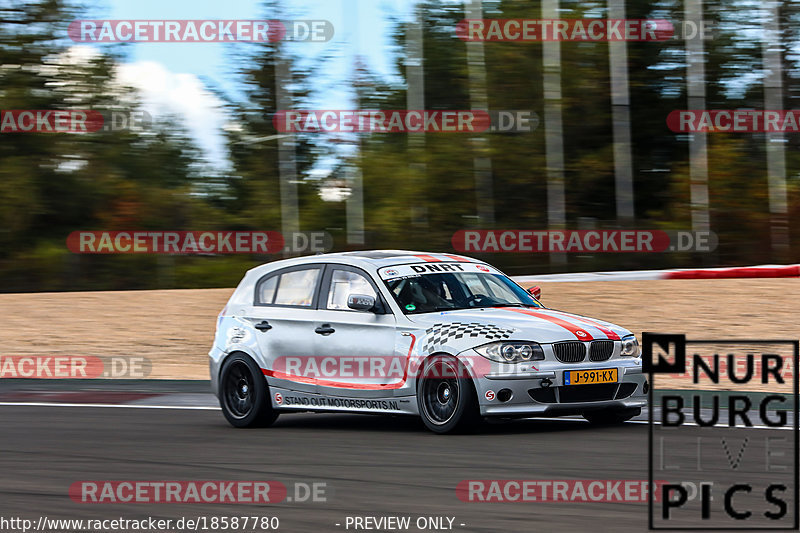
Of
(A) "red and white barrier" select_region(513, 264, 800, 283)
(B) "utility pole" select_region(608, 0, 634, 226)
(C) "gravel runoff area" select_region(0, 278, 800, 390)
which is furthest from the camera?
(B) "utility pole" select_region(608, 0, 634, 226)

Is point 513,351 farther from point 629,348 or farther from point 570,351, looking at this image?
point 629,348

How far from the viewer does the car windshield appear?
11.3 meters

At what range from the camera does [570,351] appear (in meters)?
10.5

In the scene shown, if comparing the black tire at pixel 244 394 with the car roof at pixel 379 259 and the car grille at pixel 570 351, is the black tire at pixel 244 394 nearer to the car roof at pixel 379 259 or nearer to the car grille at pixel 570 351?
the car roof at pixel 379 259

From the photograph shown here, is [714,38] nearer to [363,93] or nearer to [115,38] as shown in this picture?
[363,93]

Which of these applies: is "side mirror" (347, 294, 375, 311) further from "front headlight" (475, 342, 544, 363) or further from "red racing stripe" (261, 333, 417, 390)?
"front headlight" (475, 342, 544, 363)

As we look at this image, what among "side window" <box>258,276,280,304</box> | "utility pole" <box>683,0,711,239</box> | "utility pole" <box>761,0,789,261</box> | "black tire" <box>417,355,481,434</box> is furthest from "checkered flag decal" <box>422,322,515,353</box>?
"utility pole" <box>761,0,789,261</box>

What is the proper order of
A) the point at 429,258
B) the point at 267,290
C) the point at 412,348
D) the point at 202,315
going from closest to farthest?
the point at 412,348
the point at 429,258
the point at 267,290
the point at 202,315

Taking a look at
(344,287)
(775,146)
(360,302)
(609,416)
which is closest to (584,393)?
(609,416)

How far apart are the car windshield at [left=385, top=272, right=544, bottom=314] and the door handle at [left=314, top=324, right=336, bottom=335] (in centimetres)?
68

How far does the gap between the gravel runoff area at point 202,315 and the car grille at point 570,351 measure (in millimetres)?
8116

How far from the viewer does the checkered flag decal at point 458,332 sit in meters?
10.4

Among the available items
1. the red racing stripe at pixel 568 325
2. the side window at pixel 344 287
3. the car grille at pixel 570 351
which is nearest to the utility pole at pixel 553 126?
the side window at pixel 344 287

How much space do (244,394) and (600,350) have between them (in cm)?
365
